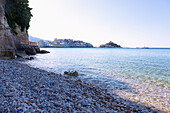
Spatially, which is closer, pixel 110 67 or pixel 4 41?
pixel 110 67

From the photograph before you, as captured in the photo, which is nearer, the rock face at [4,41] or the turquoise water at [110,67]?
the turquoise water at [110,67]

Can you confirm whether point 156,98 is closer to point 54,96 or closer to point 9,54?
point 54,96

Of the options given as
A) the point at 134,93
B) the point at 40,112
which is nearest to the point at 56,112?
the point at 40,112

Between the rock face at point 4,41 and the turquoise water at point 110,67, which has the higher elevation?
the rock face at point 4,41

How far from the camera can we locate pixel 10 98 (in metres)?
4.33

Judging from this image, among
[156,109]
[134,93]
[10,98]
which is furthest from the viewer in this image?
[134,93]

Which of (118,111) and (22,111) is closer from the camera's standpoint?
(22,111)

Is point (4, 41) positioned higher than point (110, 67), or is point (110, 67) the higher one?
point (4, 41)

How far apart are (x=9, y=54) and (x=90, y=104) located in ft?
73.5

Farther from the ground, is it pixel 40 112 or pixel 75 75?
pixel 40 112

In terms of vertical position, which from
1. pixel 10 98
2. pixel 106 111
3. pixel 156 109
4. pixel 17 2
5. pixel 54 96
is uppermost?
pixel 17 2

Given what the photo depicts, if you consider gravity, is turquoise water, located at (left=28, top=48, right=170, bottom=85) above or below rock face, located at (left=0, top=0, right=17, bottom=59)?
below

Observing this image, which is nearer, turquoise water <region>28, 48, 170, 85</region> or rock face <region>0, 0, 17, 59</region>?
turquoise water <region>28, 48, 170, 85</region>

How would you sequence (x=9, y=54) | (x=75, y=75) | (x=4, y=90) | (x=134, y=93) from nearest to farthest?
(x=4, y=90) → (x=134, y=93) → (x=75, y=75) → (x=9, y=54)
